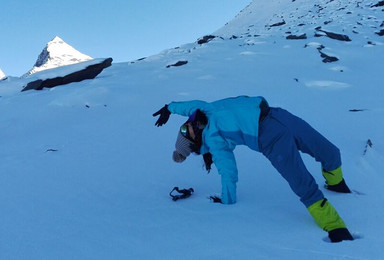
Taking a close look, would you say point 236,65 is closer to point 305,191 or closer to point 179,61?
point 179,61

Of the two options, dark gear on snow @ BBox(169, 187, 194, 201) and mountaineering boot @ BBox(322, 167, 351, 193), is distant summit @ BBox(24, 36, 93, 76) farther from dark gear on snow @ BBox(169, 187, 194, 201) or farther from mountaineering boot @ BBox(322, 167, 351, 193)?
mountaineering boot @ BBox(322, 167, 351, 193)

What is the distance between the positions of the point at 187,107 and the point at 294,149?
1073 millimetres

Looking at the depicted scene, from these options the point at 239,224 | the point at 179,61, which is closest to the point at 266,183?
the point at 239,224

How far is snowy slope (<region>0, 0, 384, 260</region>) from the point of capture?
2406 millimetres

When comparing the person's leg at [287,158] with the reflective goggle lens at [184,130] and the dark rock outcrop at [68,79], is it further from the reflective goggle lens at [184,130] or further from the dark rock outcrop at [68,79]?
the dark rock outcrop at [68,79]

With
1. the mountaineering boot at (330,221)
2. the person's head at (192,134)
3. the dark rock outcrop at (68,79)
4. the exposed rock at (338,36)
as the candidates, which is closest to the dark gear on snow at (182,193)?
the person's head at (192,134)

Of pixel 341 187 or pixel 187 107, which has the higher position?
pixel 187 107

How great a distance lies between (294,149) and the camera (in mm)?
2756

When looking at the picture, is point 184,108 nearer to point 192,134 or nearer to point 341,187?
point 192,134

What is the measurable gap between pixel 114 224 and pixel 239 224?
990mm

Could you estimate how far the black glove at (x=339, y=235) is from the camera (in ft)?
7.72

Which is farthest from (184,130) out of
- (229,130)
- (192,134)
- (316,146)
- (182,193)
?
(316,146)

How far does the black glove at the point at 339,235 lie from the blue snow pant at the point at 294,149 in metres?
0.27

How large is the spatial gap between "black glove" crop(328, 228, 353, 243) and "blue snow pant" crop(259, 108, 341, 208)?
0.27 metres
